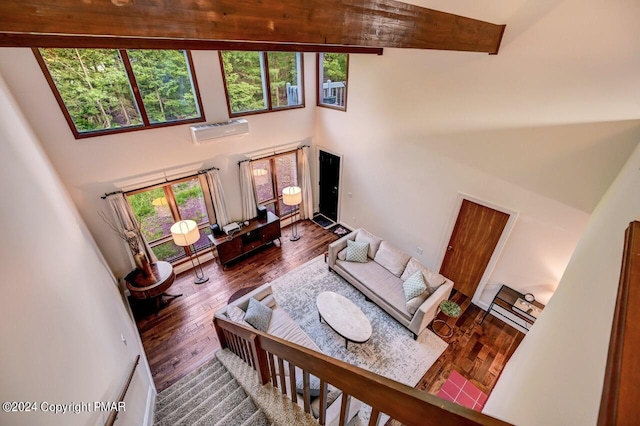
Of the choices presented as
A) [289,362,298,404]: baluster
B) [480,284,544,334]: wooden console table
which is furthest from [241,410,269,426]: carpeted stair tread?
[480,284,544,334]: wooden console table

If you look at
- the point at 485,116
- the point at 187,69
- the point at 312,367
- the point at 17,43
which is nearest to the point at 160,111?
the point at 187,69

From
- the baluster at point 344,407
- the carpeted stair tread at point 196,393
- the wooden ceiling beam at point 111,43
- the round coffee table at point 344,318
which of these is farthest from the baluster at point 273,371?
the wooden ceiling beam at point 111,43

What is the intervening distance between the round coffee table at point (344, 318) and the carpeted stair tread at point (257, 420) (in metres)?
1.82

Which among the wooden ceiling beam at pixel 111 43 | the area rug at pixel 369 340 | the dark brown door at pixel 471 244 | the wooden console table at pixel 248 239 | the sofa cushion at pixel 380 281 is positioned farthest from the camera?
the wooden console table at pixel 248 239

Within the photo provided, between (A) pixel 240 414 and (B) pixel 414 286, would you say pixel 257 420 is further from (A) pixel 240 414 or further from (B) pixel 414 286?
(B) pixel 414 286

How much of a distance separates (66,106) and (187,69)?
67.9 inches

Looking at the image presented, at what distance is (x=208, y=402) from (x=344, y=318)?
2063mm

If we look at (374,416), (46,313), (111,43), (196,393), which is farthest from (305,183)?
(374,416)

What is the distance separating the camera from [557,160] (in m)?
3.20

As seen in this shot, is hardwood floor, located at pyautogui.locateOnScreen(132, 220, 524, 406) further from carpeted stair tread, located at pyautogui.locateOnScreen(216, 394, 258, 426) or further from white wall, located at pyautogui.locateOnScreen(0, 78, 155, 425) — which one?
carpeted stair tread, located at pyautogui.locateOnScreen(216, 394, 258, 426)

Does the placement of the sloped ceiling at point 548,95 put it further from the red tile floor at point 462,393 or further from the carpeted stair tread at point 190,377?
the carpeted stair tread at point 190,377

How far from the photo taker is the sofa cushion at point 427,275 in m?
4.27

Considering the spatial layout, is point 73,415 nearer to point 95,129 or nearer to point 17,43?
point 17,43

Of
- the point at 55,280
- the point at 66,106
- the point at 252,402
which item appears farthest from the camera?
the point at 66,106
